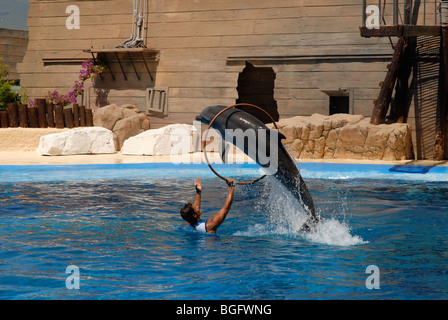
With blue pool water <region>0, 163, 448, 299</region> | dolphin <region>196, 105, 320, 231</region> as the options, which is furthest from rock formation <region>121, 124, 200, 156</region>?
dolphin <region>196, 105, 320, 231</region>

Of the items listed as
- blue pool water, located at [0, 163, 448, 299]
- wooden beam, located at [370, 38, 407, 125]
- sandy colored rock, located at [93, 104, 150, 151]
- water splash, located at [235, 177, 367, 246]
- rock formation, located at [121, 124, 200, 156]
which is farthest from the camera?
sandy colored rock, located at [93, 104, 150, 151]

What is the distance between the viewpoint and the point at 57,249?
565 cm

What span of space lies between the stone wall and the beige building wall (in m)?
1.09

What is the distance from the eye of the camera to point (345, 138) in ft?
41.4

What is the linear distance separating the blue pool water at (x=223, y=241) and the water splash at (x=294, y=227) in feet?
0.08

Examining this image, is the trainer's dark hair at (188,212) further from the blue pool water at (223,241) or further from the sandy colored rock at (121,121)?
the sandy colored rock at (121,121)

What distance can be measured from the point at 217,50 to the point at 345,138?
4.44 meters

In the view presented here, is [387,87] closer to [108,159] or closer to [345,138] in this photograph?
[345,138]

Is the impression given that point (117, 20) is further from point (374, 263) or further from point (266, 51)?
point (374, 263)

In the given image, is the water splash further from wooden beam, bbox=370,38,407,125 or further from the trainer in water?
wooden beam, bbox=370,38,407,125

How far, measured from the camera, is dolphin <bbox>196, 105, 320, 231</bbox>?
5.74m

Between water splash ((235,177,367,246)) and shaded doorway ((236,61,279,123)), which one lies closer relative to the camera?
water splash ((235,177,367,246))

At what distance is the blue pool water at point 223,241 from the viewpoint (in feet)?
14.6

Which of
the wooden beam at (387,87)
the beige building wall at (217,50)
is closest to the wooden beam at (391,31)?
the wooden beam at (387,87)
